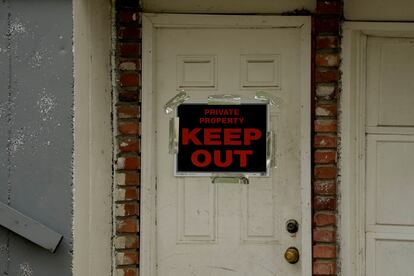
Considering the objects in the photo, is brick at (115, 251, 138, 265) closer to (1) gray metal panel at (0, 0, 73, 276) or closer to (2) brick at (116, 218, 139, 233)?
(2) brick at (116, 218, 139, 233)

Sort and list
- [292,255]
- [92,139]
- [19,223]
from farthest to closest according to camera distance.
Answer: [292,255] < [92,139] < [19,223]

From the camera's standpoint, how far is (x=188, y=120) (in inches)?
121

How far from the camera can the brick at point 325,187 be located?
2998mm

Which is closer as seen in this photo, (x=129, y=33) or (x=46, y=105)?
(x=46, y=105)

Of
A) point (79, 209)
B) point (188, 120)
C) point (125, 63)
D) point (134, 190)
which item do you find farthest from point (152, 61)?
point (79, 209)

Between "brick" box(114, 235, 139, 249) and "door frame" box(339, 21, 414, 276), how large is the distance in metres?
1.12

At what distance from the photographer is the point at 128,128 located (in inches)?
118

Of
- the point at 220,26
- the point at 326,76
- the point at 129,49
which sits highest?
the point at 220,26

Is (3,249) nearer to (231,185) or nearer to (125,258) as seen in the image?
(125,258)

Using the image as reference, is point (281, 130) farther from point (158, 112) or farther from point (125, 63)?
point (125, 63)

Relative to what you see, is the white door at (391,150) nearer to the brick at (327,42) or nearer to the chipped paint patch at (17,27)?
the brick at (327,42)

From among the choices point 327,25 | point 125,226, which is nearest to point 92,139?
point 125,226

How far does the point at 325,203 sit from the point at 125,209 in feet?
3.53

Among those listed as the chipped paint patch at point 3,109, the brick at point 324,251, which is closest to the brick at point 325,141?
the brick at point 324,251
